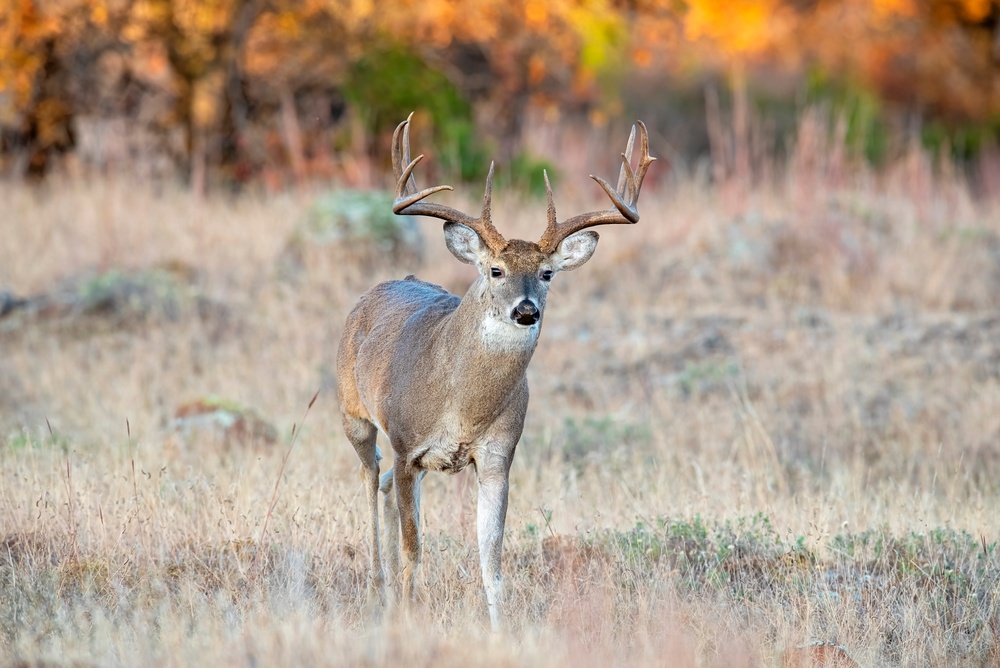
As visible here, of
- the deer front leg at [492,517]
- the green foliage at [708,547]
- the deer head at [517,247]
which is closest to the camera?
the deer head at [517,247]

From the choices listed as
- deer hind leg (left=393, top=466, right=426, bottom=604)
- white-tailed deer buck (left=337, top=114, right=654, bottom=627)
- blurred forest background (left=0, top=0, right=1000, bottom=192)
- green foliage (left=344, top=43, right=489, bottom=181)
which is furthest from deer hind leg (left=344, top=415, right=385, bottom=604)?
green foliage (left=344, top=43, right=489, bottom=181)

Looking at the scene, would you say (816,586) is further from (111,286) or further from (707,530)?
(111,286)

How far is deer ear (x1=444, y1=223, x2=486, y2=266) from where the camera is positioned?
585 centimetres

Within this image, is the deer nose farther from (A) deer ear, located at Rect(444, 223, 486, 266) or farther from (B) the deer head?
(A) deer ear, located at Rect(444, 223, 486, 266)

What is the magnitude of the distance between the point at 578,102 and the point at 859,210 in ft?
24.8

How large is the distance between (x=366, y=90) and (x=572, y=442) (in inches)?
360

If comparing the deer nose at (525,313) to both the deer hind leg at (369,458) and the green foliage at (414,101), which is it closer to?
the deer hind leg at (369,458)

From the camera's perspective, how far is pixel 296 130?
1714 cm

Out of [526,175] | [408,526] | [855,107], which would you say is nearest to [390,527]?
[408,526]

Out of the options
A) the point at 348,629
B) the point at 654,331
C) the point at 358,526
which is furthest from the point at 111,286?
the point at 348,629

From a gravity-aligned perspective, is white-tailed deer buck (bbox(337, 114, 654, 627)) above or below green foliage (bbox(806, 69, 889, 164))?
below

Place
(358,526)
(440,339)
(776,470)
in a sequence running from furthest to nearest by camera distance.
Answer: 1. (776,470)
2. (358,526)
3. (440,339)

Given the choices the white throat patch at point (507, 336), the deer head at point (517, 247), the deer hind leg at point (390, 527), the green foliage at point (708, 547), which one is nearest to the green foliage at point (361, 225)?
the deer hind leg at point (390, 527)

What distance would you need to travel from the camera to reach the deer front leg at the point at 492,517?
5695 mm
